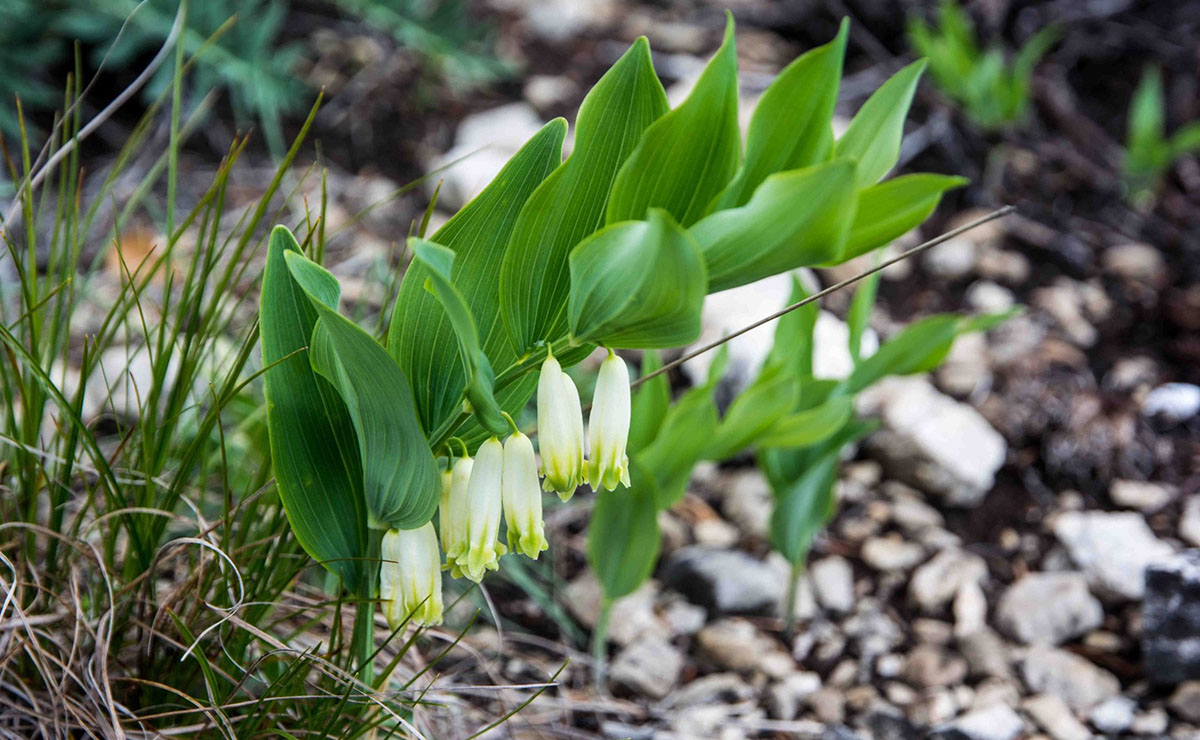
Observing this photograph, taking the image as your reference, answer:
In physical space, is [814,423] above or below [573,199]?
below

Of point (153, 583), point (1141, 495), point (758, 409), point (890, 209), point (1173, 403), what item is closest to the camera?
point (890, 209)

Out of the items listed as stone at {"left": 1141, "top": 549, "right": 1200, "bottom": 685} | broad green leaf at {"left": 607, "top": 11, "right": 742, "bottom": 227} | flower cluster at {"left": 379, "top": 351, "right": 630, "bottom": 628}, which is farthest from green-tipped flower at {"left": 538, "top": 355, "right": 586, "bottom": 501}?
stone at {"left": 1141, "top": 549, "right": 1200, "bottom": 685}

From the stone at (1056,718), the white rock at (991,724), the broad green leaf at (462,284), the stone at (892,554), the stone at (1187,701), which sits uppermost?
the broad green leaf at (462,284)

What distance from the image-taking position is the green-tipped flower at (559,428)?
665mm

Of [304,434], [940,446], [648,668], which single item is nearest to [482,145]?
[940,446]

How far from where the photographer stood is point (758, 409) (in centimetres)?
108

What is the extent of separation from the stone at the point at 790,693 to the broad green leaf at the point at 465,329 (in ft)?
2.45

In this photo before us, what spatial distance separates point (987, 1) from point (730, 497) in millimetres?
1529

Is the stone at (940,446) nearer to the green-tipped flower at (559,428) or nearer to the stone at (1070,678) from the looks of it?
the stone at (1070,678)

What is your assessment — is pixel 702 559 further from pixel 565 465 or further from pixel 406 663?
pixel 565 465

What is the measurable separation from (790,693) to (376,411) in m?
0.82

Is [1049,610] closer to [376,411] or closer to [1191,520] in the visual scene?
[1191,520]

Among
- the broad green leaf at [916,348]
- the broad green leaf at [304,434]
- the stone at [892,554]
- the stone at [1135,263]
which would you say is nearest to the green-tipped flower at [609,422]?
the broad green leaf at [304,434]

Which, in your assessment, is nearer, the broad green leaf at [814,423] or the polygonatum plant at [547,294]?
the polygonatum plant at [547,294]
